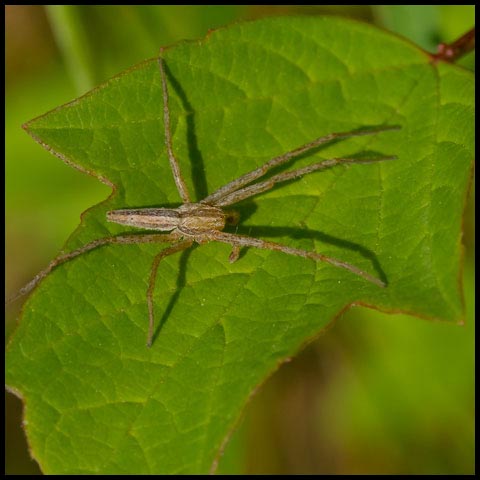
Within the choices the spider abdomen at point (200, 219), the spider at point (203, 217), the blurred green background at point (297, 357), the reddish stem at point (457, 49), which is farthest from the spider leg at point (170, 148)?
the blurred green background at point (297, 357)

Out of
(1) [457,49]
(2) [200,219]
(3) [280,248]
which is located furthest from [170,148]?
(1) [457,49]

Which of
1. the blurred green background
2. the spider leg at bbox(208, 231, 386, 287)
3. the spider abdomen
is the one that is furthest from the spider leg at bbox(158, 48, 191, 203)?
the blurred green background

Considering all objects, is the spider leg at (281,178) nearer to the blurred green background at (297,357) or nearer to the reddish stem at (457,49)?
the reddish stem at (457,49)

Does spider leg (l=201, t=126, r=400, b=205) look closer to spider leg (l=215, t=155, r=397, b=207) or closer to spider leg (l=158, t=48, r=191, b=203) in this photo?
spider leg (l=215, t=155, r=397, b=207)

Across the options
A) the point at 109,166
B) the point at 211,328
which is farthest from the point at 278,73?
the point at 211,328

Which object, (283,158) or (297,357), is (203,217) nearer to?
(283,158)

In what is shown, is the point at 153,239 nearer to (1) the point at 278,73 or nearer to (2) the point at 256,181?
(2) the point at 256,181
